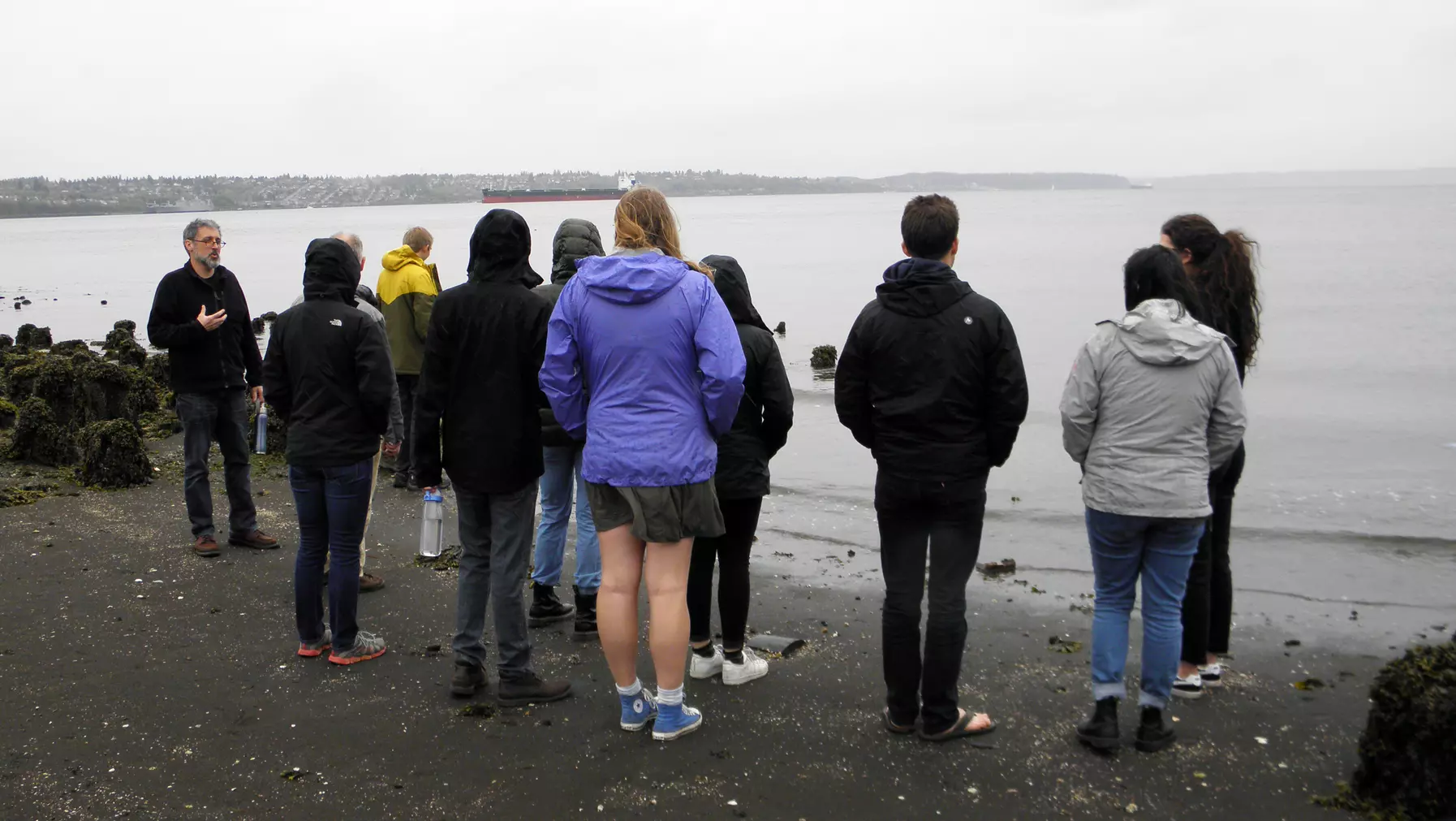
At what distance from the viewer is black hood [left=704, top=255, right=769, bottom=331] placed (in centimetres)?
447

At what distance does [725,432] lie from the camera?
4.16 metres

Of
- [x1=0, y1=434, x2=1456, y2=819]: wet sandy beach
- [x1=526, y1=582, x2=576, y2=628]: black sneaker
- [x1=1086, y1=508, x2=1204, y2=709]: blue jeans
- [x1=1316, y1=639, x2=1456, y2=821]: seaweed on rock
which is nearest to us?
[x1=1316, y1=639, x2=1456, y2=821]: seaweed on rock

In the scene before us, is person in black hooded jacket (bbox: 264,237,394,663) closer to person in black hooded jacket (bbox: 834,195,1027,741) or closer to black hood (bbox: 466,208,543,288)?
black hood (bbox: 466,208,543,288)

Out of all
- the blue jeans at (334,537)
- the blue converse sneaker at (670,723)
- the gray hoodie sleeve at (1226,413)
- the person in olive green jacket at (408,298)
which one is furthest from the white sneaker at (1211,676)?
the person in olive green jacket at (408,298)

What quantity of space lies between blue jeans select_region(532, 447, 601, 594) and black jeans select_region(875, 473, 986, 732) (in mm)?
1791

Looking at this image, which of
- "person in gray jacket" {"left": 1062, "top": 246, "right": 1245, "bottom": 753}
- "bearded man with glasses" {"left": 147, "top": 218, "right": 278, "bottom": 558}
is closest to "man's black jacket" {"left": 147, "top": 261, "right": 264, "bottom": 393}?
"bearded man with glasses" {"left": 147, "top": 218, "right": 278, "bottom": 558}

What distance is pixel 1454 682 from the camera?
349cm

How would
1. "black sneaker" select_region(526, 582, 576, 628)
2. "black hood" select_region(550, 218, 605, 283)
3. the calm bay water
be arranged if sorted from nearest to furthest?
1. "black hood" select_region(550, 218, 605, 283)
2. "black sneaker" select_region(526, 582, 576, 628)
3. the calm bay water

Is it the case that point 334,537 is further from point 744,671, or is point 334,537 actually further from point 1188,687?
point 1188,687

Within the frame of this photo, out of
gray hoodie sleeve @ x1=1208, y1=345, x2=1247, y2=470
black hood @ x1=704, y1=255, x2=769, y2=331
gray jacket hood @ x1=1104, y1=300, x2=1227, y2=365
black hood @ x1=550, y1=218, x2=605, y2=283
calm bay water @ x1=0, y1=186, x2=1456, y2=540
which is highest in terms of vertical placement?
black hood @ x1=550, y1=218, x2=605, y2=283

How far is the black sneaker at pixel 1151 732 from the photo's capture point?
4.14 m

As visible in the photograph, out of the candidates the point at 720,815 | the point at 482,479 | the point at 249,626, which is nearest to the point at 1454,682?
the point at 720,815

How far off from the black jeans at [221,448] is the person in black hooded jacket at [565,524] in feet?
8.19

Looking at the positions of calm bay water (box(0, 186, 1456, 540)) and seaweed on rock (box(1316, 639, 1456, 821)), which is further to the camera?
calm bay water (box(0, 186, 1456, 540))
